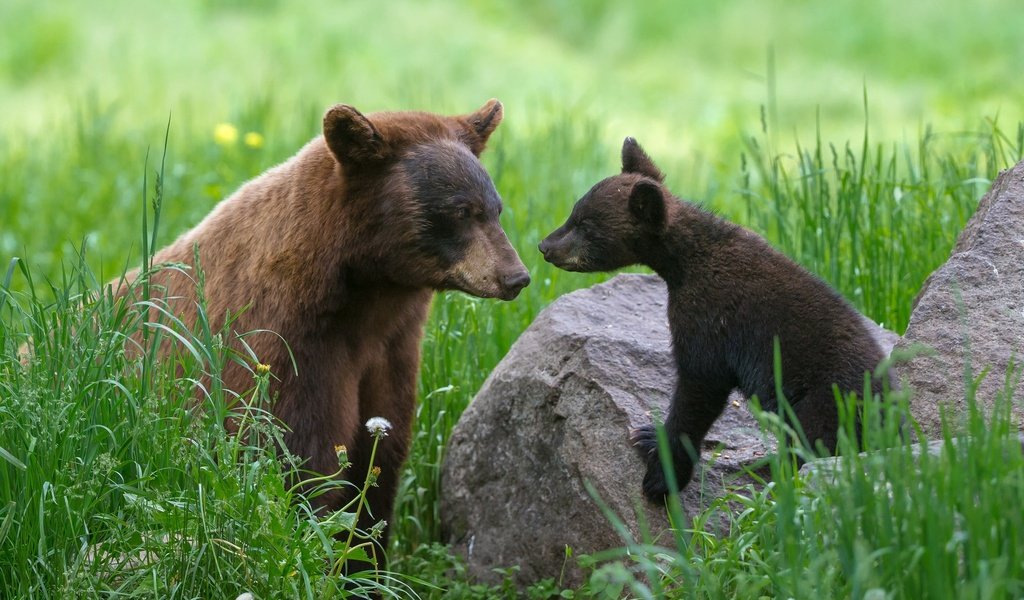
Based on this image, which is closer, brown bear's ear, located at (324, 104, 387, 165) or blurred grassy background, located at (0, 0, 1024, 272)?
brown bear's ear, located at (324, 104, 387, 165)

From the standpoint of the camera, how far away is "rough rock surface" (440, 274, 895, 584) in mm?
4145

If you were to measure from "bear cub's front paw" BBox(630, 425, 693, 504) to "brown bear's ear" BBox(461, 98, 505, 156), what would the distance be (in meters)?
1.24

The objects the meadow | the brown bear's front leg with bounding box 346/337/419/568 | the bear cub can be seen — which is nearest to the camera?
the meadow

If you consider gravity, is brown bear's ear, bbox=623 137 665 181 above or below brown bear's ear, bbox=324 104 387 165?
below

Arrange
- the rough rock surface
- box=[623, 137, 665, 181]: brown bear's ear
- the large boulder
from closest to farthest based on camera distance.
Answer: the large boulder < the rough rock surface < box=[623, 137, 665, 181]: brown bear's ear

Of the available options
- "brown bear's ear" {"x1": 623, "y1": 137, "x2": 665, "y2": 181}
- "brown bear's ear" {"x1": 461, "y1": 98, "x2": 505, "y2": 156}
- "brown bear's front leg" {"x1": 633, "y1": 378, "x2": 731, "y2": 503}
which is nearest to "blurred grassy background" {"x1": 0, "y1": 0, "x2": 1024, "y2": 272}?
"brown bear's ear" {"x1": 461, "y1": 98, "x2": 505, "y2": 156}

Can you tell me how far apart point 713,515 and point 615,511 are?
0.36m

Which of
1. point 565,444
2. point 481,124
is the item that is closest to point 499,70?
point 481,124

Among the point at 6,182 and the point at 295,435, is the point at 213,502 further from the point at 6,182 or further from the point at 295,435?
the point at 6,182

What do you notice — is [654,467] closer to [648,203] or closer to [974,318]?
[648,203]

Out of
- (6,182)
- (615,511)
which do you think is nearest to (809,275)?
(615,511)

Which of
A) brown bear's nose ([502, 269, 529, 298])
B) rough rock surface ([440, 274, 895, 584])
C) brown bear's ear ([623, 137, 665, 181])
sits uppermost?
brown bear's ear ([623, 137, 665, 181])

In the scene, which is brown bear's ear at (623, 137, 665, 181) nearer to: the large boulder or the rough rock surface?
the rough rock surface

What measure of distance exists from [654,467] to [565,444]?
43cm
